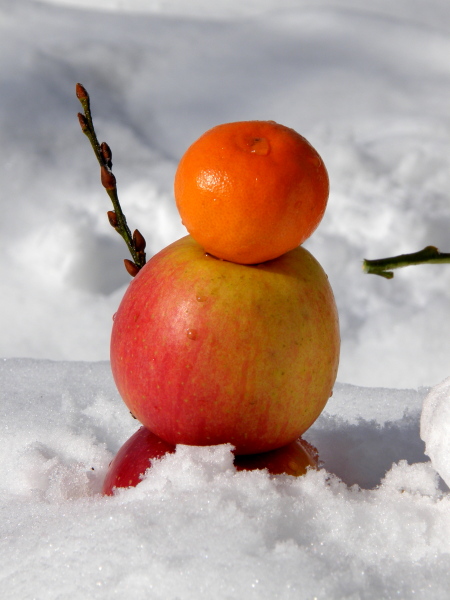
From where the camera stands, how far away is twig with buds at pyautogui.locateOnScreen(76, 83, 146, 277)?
2.60 feet

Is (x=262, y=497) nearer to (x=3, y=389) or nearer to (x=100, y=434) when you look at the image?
(x=100, y=434)

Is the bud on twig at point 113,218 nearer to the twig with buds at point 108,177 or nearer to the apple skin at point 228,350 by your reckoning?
the twig with buds at point 108,177

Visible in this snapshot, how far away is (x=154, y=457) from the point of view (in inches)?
29.2

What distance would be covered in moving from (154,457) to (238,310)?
192mm

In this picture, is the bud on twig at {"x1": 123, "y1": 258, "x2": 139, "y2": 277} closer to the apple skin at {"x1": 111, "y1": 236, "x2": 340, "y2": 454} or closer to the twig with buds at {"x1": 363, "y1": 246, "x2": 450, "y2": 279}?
the apple skin at {"x1": 111, "y1": 236, "x2": 340, "y2": 454}

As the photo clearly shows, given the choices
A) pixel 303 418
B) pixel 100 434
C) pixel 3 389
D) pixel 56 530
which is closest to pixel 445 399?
pixel 303 418

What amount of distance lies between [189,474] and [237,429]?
0.21 ft

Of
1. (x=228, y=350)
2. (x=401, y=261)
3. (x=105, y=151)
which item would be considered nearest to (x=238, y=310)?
(x=228, y=350)

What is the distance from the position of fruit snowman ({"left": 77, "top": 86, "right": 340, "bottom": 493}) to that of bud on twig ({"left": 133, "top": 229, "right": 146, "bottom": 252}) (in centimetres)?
11

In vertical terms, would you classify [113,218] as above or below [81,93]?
below

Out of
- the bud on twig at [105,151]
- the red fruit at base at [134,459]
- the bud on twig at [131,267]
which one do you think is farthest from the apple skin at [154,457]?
the bud on twig at [105,151]

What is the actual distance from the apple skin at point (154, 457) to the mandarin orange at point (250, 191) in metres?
0.21

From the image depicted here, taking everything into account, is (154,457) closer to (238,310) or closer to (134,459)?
(134,459)

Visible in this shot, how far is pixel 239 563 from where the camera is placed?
1.82 feet
